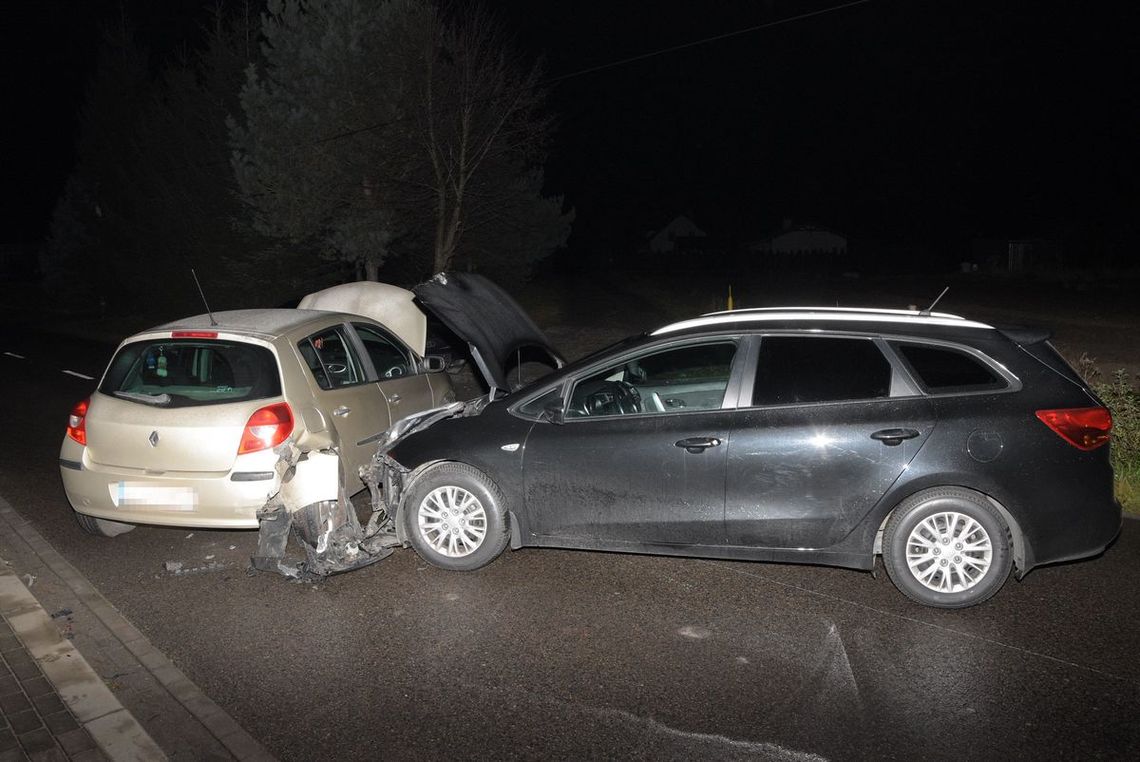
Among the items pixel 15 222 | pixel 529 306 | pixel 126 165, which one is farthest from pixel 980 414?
pixel 15 222

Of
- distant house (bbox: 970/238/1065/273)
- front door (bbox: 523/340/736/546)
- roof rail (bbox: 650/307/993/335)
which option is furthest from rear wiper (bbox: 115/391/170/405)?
distant house (bbox: 970/238/1065/273)

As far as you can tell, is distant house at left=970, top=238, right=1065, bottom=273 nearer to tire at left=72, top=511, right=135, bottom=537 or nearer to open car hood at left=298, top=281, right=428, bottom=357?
open car hood at left=298, top=281, right=428, bottom=357

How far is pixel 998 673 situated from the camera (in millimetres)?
4648

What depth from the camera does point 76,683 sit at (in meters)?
4.64

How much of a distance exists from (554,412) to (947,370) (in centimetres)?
230

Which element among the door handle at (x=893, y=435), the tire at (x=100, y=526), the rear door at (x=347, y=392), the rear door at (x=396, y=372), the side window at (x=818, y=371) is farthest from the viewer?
the rear door at (x=396, y=372)

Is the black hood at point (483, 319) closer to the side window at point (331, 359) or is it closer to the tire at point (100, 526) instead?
the side window at point (331, 359)

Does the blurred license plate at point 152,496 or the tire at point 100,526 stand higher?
the blurred license plate at point 152,496

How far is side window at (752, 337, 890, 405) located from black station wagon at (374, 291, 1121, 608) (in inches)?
0.4

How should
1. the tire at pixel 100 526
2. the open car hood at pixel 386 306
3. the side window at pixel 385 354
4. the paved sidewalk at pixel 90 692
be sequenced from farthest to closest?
1. the open car hood at pixel 386 306
2. the side window at pixel 385 354
3. the tire at pixel 100 526
4. the paved sidewalk at pixel 90 692

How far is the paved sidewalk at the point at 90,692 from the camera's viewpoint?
4.07 metres

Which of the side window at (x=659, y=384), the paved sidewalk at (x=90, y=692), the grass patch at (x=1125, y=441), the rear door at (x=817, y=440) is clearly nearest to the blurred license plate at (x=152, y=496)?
the paved sidewalk at (x=90, y=692)

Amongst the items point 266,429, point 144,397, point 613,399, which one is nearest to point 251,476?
point 266,429

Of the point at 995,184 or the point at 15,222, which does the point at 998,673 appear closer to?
the point at 995,184
